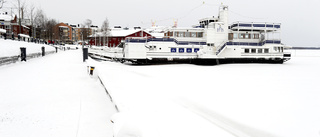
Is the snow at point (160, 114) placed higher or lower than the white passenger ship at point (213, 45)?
lower

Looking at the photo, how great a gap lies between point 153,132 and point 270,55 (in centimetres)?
3140

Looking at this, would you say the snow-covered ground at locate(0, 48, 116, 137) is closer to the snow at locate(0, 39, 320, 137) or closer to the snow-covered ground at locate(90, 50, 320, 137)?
the snow at locate(0, 39, 320, 137)

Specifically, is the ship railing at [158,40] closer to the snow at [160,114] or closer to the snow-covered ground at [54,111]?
the snow-covered ground at [54,111]

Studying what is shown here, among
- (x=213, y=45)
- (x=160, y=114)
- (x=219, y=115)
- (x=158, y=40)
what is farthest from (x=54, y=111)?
(x=213, y=45)

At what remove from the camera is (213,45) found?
30625 millimetres

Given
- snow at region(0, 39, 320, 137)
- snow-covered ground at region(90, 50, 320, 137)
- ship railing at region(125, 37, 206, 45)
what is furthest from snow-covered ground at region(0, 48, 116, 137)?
ship railing at region(125, 37, 206, 45)

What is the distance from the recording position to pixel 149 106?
7031 mm

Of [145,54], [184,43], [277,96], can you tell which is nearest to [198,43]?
[184,43]

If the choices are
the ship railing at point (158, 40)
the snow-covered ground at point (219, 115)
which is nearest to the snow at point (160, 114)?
the snow-covered ground at point (219, 115)

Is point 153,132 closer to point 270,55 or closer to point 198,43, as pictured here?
point 198,43

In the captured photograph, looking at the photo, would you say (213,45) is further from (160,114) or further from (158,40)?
(160,114)

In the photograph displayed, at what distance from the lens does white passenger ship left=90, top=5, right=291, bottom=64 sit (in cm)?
2728

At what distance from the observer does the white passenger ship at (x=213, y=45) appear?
89.5 ft

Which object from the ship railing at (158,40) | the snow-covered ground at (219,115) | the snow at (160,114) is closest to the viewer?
the snow-covered ground at (219,115)
